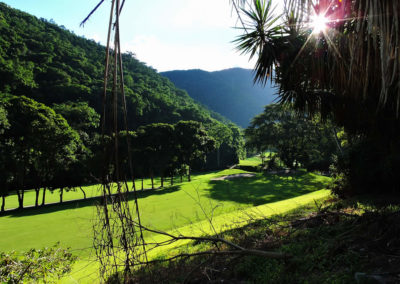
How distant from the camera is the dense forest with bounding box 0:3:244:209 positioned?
16.1 meters

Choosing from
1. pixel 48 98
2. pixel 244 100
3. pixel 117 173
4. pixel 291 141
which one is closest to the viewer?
pixel 117 173

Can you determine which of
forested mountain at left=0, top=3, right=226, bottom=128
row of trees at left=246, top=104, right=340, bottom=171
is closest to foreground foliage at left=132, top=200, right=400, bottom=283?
row of trees at left=246, top=104, right=340, bottom=171

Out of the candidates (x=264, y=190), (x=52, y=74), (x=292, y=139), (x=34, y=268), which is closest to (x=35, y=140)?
(x=34, y=268)

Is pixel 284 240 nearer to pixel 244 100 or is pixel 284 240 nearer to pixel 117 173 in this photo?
pixel 117 173

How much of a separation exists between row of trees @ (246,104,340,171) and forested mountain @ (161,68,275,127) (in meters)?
92.8

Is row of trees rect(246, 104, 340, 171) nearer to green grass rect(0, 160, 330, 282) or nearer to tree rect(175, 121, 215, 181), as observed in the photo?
tree rect(175, 121, 215, 181)

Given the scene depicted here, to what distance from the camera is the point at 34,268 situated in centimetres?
430

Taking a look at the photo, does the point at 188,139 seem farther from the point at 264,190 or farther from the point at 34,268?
the point at 34,268

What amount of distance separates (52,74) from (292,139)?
128 feet

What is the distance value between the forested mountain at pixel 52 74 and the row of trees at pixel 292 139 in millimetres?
22262

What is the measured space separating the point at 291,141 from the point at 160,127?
64.0 feet

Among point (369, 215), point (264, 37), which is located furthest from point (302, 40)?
point (369, 215)

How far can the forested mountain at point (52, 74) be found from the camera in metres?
32.8

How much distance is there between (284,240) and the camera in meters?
3.92
